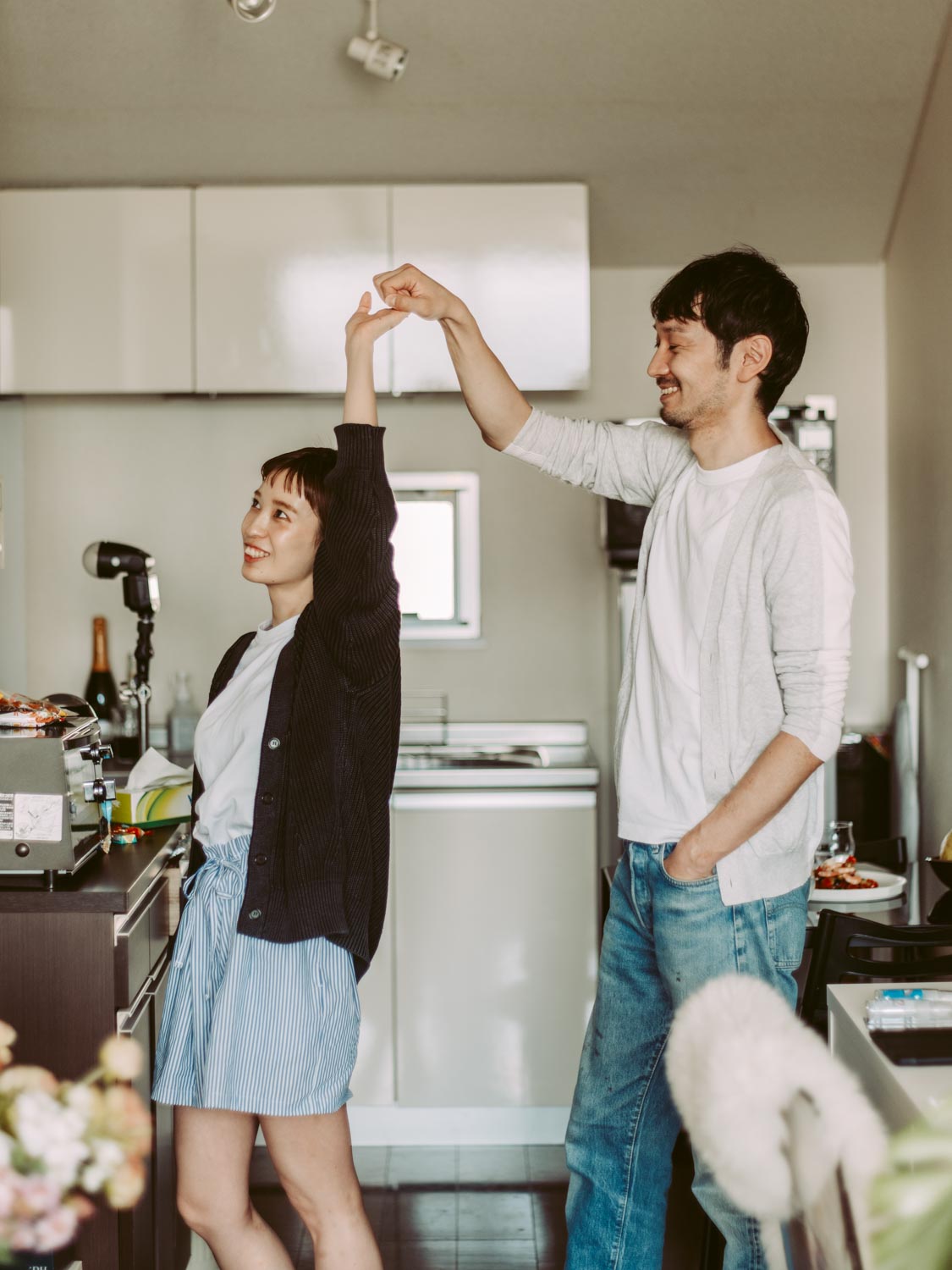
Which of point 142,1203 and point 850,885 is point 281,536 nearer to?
point 142,1203

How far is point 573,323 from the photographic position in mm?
3359

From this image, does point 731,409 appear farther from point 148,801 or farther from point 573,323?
point 573,323

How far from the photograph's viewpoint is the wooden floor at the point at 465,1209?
2555 mm

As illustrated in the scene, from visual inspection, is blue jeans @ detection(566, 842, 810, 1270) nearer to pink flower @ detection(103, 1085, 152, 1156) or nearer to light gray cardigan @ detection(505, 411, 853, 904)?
light gray cardigan @ detection(505, 411, 853, 904)

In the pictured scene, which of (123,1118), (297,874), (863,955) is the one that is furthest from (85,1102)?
(863,955)

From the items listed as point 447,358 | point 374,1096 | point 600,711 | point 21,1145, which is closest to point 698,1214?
point 374,1096

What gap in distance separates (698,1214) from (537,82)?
2.53 m

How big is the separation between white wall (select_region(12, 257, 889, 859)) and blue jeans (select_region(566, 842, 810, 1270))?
1.79 meters

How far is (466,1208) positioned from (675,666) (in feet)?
5.10

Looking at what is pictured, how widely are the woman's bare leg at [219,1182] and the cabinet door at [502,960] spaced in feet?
4.52

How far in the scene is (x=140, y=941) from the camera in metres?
2.01

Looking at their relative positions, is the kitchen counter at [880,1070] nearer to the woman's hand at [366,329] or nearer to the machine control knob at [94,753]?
the woman's hand at [366,329]

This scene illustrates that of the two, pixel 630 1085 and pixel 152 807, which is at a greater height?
pixel 152 807

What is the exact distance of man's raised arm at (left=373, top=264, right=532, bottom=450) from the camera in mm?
1913
